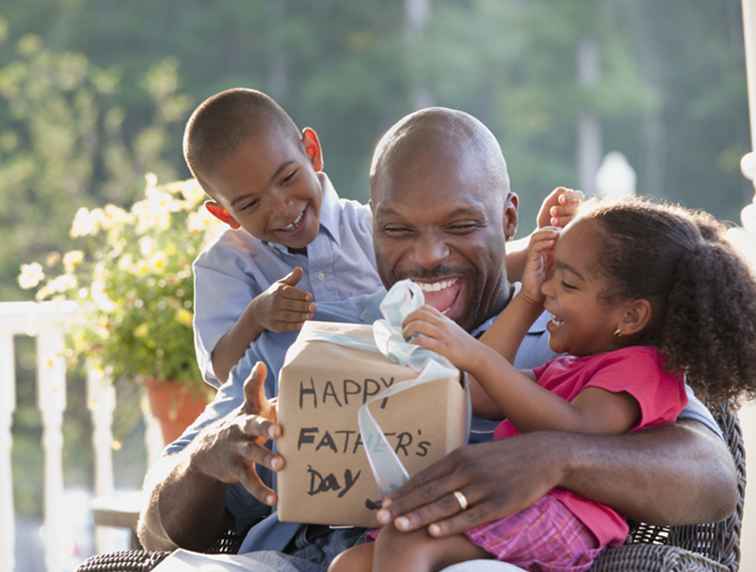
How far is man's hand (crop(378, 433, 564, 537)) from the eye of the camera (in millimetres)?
1872

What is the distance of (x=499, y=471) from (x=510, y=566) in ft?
0.44

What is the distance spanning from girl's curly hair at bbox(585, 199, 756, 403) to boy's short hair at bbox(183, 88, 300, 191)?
88 cm

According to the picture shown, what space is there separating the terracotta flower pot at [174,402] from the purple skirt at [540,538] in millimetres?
2040

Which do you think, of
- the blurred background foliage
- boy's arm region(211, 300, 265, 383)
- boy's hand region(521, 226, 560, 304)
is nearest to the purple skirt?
boy's hand region(521, 226, 560, 304)

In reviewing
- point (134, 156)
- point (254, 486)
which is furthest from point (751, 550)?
point (134, 156)

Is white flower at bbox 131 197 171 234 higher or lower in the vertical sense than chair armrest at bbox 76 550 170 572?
higher

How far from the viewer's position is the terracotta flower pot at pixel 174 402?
386 centimetres

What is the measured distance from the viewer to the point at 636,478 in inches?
77.5

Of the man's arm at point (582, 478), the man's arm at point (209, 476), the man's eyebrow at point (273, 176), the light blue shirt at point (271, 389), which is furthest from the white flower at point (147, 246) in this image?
the man's arm at point (582, 478)

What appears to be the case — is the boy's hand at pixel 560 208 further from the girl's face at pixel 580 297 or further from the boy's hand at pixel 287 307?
the boy's hand at pixel 287 307

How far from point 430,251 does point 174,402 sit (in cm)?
171

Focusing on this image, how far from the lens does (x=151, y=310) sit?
3.83 m

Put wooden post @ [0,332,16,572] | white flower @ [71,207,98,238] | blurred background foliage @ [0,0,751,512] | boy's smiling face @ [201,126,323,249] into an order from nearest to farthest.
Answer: boy's smiling face @ [201,126,323,249], white flower @ [71,207,98,238], wooden post @ [0,332,16,572], blurred background foliage @ [0,0,751,512]

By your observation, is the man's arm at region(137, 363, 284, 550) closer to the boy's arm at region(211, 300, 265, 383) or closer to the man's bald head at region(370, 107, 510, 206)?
the boy's arm at region(211, 300, 265, 383)
